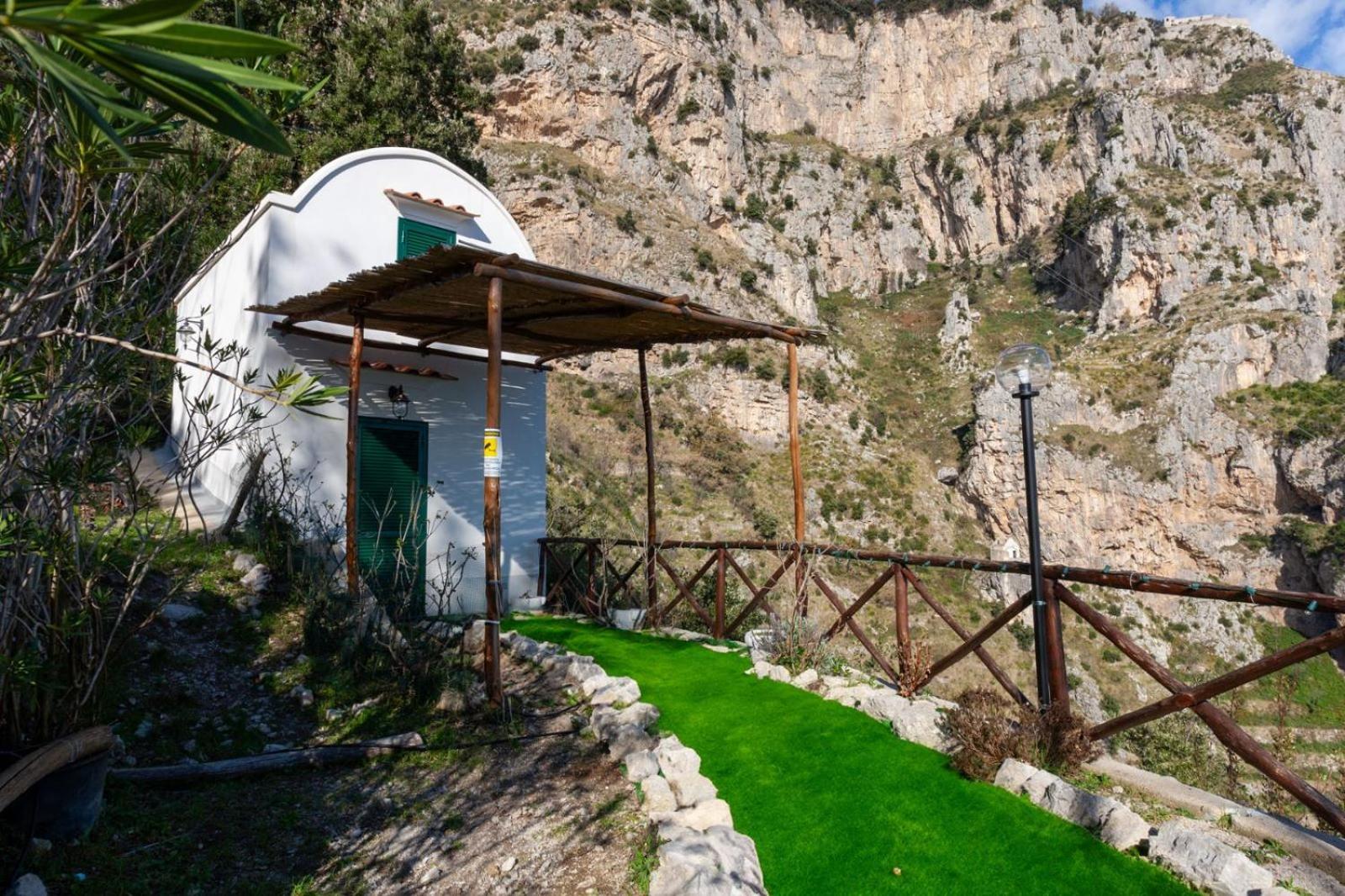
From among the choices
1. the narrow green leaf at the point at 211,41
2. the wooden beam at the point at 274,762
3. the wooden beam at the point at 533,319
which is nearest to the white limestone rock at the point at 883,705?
the wooden beam at the point at 274,762

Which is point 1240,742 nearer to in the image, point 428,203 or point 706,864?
point 706,864

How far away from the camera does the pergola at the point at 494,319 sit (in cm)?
479

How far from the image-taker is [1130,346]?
1443 inches

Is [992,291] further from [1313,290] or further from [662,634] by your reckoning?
[662,634]

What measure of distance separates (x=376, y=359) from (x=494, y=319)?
11.6 ft

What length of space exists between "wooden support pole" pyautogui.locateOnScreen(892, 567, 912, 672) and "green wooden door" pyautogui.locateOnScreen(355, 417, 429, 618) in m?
4.96

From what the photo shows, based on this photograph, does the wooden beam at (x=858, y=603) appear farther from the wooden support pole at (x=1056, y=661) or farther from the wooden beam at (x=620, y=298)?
the wooden beam at (x=620, y=298)

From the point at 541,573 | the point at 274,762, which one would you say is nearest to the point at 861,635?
the point at 274,762

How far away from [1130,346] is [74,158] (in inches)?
1736

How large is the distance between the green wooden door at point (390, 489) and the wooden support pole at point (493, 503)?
9.66ft

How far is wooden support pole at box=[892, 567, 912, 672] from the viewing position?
16.0 feet

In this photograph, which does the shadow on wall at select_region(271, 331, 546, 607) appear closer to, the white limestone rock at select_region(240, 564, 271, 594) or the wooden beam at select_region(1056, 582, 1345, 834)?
the white limestone rock at select_region(240, 564, 271, 594)

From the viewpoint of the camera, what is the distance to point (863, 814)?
3393 millimetres

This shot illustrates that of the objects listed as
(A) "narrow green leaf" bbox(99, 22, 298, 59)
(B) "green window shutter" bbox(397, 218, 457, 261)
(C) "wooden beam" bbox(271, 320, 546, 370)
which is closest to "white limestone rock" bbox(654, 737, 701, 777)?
(A) "narrow green leaf" bbox(99, 22, 298, 59)
